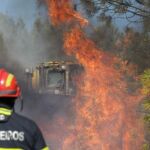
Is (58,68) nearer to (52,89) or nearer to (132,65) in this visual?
(52,89)

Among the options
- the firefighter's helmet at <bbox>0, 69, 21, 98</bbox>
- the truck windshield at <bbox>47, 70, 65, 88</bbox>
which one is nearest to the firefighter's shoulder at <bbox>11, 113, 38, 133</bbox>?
the firefighter's helmet at <bbox>0, 69, 21, 98</bbox>

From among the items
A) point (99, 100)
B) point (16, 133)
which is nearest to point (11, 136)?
point (16, 133)

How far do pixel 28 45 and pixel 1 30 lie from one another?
9.34 metres

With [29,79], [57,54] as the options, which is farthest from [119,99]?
[57,54]

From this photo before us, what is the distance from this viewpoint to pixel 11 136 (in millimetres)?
3637

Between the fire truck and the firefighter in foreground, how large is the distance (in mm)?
Answer: 16283

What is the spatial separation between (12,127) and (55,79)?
17814 millimetres

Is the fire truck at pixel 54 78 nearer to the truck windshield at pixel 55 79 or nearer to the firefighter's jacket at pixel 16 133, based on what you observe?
the truck windshield at pixel 55 79

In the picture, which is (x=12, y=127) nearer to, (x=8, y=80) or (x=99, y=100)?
(x=8, y=80)

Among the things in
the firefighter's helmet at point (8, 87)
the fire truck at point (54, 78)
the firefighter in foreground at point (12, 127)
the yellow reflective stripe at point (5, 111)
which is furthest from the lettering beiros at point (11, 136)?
the fire truck at point (54, 78)

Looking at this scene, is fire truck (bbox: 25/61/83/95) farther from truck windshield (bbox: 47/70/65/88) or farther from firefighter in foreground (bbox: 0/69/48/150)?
firefighter in foreground (bbox: 0/69/48/150)

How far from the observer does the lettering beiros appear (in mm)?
3637

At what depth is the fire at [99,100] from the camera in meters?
12.6

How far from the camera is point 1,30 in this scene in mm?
51906
